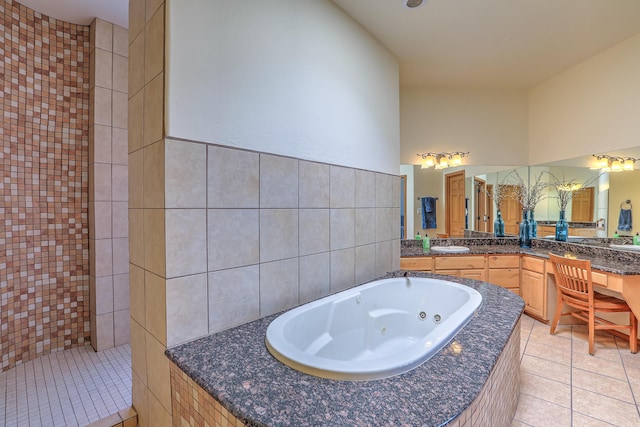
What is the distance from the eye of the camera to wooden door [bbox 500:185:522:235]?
145 inches

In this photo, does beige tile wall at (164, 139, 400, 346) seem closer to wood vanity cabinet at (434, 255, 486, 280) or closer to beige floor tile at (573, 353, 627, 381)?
wood vanity cabinet at (434, 255, 486, 280)

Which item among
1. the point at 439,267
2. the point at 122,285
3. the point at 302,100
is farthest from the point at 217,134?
the point at 439,267

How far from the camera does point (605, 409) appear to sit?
1.73 metres

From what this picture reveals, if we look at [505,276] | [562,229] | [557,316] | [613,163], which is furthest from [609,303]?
[613,163]

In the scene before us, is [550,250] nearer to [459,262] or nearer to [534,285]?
[534,285]

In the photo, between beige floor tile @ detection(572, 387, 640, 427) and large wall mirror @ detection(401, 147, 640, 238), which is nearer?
beige floor tile @ detection(572, 387, 640, 427)

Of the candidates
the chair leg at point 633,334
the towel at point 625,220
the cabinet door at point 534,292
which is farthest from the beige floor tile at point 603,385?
the towel at point 625,220

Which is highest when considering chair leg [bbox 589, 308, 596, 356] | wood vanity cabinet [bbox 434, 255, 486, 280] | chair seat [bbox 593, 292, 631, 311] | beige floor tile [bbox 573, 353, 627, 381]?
wood vanity cabinet [bbox 434, 255, 486, 280]

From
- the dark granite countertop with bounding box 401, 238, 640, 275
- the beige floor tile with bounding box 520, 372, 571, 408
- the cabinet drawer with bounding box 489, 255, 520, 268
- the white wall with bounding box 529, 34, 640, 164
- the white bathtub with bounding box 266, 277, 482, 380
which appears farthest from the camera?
the cabinet drawer with bounding box 489, 255, 520, 268

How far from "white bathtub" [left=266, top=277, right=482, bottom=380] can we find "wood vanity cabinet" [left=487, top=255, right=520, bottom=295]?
1.48 metres

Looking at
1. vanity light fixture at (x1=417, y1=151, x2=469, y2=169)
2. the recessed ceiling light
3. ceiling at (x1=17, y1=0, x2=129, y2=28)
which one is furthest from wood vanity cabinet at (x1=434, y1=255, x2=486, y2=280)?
ceiling at (x1=17, y1=0, x2=129, y2=28)

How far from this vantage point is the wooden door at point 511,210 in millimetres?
3676

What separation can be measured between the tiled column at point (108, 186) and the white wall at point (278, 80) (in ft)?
5.07

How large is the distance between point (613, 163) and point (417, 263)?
2.11m
